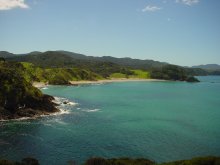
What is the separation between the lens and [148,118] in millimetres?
93188

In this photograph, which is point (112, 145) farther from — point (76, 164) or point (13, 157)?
point (13, 157)

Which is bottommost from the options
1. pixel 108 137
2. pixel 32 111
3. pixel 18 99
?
pixel 108 137

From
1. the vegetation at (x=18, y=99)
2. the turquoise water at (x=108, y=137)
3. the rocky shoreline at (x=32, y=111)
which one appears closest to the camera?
the turquoise water at (x=108, y=137)

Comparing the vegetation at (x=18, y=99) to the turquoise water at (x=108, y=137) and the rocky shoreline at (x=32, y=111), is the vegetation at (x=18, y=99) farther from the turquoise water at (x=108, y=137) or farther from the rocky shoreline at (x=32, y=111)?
the turquoise water at (x=108, y=137)

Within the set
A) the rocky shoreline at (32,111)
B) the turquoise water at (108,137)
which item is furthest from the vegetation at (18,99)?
the turquoise water at (108,137)

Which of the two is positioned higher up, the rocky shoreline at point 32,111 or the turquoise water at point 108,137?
the rocky shoreline at point 32,111

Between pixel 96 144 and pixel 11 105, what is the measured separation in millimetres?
35412

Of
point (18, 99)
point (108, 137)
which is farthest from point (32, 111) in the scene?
point (108, 137)

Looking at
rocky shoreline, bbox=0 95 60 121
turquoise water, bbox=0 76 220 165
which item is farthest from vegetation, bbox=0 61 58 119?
turquoise water, bbox=0 76 220 165

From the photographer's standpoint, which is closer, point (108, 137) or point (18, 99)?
point (108, 137)

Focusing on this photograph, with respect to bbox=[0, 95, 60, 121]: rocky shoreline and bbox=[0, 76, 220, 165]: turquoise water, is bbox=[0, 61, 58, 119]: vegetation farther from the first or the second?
bbox=[0, 76, 220, 165]: turquoise water

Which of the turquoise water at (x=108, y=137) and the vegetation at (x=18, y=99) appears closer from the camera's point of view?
the turquoise water at (x=108, y=137)

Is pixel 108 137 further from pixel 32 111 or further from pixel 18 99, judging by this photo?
pixel 18 99

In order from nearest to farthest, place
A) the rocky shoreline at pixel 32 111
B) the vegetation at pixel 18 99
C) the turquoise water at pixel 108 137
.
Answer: the turquoise water at pixel 108 137 → the rocky shoreline at pixel 32 111 → the vegetation at pixel 18 99
